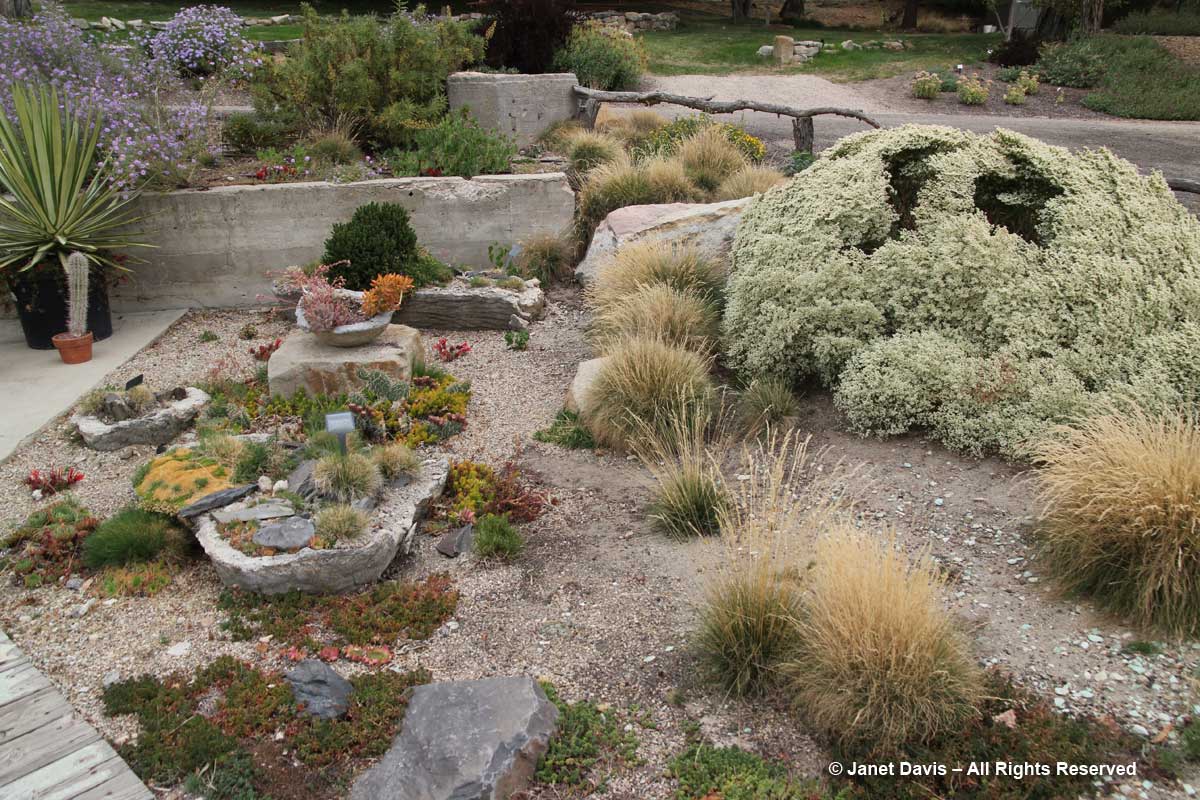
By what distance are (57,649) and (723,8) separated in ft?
101

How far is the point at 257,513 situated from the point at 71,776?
1530 millimetres

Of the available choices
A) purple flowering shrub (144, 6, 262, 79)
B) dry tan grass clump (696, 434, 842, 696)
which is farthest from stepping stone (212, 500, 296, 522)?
purple flowering shrub (144, 6, 262, 79)

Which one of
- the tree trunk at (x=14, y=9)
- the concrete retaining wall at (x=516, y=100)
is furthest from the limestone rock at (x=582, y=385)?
the tree trunk at (x=14, y=9)

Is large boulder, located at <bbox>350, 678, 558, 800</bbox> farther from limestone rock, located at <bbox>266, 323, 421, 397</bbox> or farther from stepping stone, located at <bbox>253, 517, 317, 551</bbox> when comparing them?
limestone rock, located at <bbox>266, 323, 421, 397</bbox>

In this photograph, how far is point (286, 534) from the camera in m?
4.42

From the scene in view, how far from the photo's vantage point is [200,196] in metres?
8.26

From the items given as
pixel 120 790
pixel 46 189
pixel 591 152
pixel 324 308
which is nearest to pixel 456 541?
pixel 120 790

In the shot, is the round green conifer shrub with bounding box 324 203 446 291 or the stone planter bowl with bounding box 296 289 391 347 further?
the round green conifer shrub with bounding box 324 203 446 291

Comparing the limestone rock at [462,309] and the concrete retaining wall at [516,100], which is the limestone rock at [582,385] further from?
the concrete retaining wall at [516,100]

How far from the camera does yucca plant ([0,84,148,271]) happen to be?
23.4 feet

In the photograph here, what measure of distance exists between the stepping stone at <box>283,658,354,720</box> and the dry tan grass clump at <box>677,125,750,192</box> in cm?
731

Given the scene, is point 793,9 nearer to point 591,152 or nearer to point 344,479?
point 591,152

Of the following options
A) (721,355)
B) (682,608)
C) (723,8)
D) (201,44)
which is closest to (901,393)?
(721,355)

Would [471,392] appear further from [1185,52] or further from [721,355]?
[1185,52]
